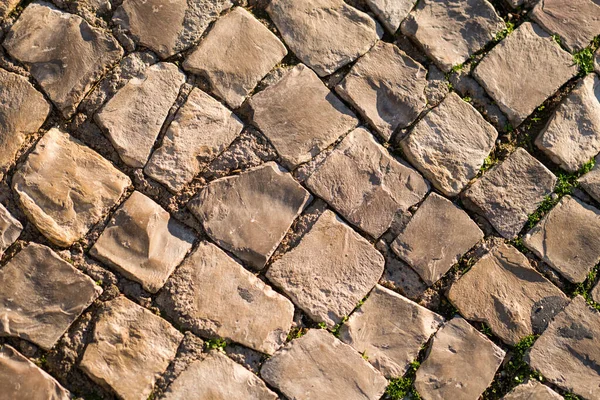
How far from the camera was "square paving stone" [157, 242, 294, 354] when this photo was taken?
2.58 metres

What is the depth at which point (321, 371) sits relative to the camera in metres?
2.65

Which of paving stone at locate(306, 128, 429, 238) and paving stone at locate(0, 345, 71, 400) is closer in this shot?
paving stone at locate(0, 345, 71, 400)

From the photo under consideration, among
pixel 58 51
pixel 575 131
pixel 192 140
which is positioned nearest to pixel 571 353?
pixel 575 131

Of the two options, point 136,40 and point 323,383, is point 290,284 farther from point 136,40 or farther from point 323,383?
point 136,40

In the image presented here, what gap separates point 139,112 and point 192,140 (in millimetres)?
246

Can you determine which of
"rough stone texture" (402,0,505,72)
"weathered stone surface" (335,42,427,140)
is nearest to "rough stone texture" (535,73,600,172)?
"rough stone texture" (402,0,505,72)

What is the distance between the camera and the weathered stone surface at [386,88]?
2.79 m

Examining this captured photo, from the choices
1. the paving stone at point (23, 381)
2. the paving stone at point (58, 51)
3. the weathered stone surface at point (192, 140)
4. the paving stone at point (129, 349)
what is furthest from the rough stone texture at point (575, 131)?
the paving stone at point (23, 381)

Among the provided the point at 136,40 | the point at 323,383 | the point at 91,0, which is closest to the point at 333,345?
the point at 323,383

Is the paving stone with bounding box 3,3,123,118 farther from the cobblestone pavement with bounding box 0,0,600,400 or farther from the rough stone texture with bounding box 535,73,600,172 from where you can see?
the rough stone texture with bounding box 535,73,600,172

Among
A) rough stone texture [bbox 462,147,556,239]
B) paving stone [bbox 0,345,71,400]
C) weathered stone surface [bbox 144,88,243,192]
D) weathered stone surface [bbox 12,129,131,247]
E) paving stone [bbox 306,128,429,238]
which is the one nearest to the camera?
paving stone [bbox 0,345,71,400]

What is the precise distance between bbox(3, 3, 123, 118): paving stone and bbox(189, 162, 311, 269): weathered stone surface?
67 centimetres

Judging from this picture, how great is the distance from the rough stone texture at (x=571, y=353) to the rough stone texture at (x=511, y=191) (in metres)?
0.47

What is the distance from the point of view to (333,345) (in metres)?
2.68
